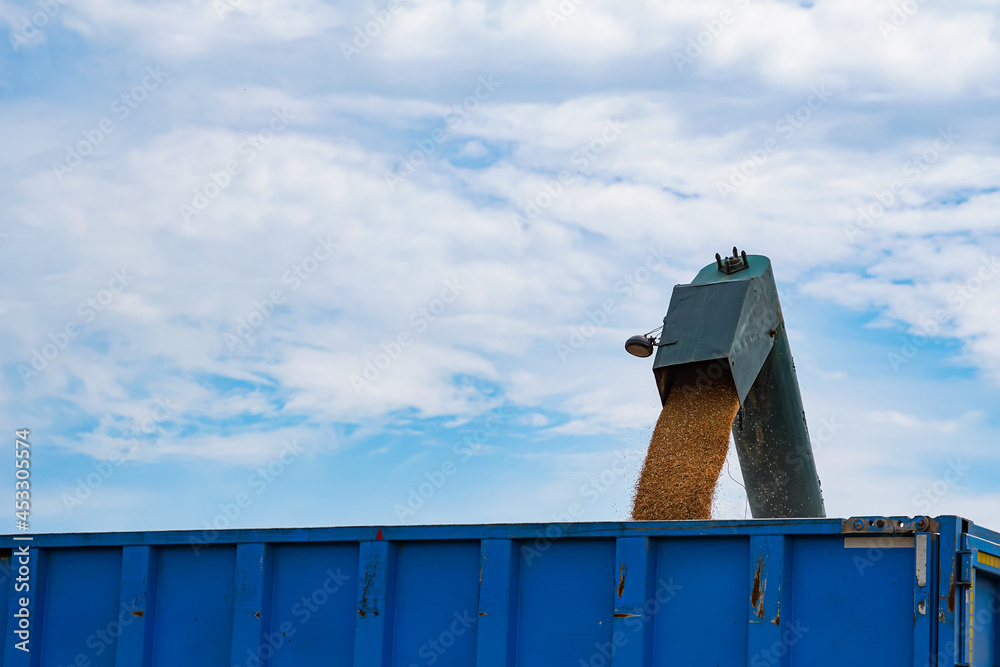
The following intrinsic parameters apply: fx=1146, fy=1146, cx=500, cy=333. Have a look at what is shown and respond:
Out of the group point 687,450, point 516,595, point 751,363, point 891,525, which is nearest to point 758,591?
point 891,525

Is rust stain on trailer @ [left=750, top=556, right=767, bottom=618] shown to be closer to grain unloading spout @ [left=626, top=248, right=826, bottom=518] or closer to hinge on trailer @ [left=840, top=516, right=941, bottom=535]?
hinge on trailer @ [left=840, top=516, right=941, bottom=535]

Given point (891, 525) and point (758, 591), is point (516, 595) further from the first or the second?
point (891, 525)

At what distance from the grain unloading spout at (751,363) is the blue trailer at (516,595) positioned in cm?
191

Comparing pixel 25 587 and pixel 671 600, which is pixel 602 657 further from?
pixel 25 587

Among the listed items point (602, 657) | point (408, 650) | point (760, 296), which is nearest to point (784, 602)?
point (602, 657)

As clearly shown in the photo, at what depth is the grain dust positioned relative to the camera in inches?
244

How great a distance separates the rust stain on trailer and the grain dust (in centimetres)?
147

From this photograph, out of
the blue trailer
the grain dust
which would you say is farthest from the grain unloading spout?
the blue trailer

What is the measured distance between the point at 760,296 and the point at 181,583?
3635 mm

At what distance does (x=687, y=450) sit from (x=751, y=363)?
2.17 ft

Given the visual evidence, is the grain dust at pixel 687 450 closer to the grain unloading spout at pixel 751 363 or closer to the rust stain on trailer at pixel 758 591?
the grain unloading spout at pixel 751 363

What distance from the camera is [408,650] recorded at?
523 centimetres

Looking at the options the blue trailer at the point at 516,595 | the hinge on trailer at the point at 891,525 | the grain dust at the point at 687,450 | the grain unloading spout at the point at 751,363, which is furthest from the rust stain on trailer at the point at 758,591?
the grain unloading spout at the point at 751,363

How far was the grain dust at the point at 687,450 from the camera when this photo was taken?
6.20 meters
